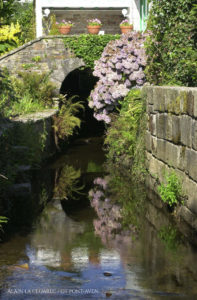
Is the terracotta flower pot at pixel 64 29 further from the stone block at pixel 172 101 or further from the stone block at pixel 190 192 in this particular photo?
the stone block at pixel 190 192

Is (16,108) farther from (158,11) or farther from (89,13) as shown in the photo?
(89,13)

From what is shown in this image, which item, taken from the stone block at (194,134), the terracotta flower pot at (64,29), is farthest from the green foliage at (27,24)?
the stone block at (194,134)

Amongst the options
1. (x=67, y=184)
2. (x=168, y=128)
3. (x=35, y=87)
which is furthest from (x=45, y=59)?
(x=168, y=128)

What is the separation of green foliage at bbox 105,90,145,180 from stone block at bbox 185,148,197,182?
2.80 metres

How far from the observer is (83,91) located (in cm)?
2761

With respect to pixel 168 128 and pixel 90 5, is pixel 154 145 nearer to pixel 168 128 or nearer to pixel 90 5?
pixel 168 128

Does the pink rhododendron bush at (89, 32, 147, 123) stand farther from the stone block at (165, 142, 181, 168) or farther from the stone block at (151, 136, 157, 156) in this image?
the stone block at (165, 142, 181, 168)

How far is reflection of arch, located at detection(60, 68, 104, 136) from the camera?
2163 centimetres

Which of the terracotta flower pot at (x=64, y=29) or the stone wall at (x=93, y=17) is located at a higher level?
the stone wall at (x=93, y=17)

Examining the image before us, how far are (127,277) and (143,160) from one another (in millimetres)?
4783

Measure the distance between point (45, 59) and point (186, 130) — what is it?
36.7 ft

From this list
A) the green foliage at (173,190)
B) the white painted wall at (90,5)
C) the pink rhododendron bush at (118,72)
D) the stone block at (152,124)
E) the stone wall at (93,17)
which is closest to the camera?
the green foliage at (173,190)

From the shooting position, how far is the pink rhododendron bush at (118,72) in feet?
Result: 43.2

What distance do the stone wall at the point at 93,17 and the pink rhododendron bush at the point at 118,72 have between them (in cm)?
938
